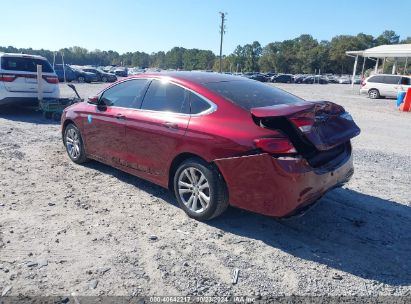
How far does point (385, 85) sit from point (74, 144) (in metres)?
23.6

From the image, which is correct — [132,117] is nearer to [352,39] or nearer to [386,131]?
[386,131]

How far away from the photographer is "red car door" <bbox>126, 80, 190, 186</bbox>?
4.26 m

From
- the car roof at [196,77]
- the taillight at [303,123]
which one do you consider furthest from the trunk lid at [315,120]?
the car roof at [196,77]

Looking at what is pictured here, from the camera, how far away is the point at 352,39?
112312mm

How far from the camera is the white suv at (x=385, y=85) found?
78.6ft

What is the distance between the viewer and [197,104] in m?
4.16

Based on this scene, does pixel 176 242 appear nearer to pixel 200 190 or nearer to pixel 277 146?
pixel 200 190

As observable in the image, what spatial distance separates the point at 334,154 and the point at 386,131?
26.7ft

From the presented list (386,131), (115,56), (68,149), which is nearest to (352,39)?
(115,56)

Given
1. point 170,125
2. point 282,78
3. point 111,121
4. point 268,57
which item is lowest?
point 111,121

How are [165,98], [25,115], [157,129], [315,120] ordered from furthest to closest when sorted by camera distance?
[25,115], [165,98], [157,129], [315,120]

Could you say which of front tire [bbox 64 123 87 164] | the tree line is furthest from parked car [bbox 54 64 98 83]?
the tree line

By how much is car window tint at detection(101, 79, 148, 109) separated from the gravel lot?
3.90ft

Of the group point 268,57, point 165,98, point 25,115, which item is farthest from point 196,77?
point 268,57
